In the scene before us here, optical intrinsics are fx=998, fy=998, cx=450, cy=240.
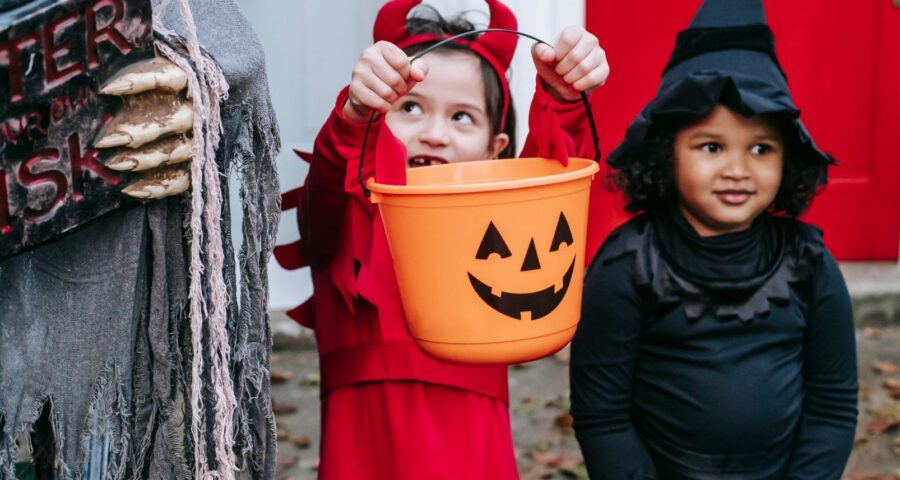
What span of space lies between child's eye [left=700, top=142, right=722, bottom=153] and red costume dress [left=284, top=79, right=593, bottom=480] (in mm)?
240

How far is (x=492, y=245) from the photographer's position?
1365mm

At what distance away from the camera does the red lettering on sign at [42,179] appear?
1188 millimetres

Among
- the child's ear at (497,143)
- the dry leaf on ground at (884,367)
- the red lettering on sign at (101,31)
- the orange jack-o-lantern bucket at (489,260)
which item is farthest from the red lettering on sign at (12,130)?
the dry leaf on ground at (884,367)

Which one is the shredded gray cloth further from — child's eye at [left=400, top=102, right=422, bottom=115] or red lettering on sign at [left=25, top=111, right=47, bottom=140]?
child's eye at [left=400, top=102, right=422, bottom=115]

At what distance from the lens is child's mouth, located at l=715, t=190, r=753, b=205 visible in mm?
1841

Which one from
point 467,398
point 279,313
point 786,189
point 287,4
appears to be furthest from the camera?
point 279,313

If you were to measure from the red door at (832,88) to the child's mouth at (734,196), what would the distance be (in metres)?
1.84

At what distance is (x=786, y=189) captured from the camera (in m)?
1.97

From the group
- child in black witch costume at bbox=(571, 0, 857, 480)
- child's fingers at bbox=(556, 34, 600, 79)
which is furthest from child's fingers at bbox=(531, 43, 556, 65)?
child in black witch costume at bbox=(571, 0, 857, 480)

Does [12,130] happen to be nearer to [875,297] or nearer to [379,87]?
[379,87]

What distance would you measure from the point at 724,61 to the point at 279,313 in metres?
2.38

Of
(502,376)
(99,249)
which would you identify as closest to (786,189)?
(502,376)

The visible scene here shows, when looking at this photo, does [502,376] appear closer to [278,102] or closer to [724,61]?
[724,61]

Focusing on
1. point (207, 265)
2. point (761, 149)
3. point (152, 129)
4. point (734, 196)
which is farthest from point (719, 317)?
point (152, 129)
